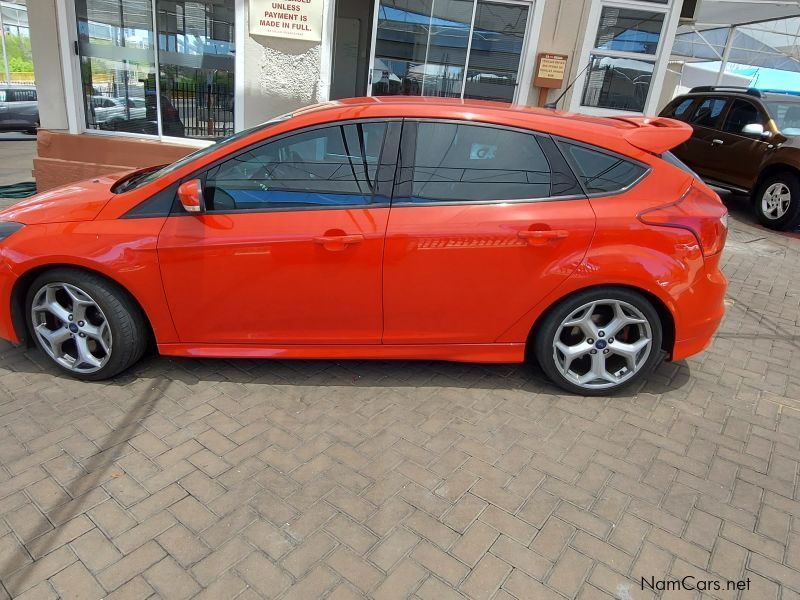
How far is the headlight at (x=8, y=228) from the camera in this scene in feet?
10.4

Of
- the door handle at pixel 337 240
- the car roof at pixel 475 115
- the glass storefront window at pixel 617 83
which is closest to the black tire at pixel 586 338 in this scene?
the car roof at pixel 475 115

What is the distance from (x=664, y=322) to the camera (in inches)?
129

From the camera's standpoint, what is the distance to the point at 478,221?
9.84 feet

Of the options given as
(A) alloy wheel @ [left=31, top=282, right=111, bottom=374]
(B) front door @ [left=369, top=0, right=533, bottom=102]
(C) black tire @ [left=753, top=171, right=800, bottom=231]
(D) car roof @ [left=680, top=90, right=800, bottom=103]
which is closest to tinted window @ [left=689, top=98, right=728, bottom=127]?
(D) car roof @ [left=680, top=90, right=800, bottom=103]

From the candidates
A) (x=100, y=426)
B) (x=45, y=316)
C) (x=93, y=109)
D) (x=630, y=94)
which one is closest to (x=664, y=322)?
(x=100, y=426)

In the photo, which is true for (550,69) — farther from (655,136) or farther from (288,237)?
(288,237)

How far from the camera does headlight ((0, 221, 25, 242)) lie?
10.4 feet

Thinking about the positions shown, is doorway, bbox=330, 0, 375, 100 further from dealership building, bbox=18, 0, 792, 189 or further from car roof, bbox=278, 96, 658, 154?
car roof, bbox=278, 96, 658, 154

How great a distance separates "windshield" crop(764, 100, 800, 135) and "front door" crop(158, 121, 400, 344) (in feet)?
25.6

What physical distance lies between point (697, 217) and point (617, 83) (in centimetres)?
519

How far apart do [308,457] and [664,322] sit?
7.26 feet

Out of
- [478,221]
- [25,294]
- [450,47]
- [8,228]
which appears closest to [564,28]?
[450,47]

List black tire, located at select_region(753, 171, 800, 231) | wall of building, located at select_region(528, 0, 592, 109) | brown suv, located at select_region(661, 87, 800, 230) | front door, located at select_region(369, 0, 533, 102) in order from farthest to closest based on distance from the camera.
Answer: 1. brown suv, located at select_region(661, 87, 800, 230)
2. black tire, located at select_region(753, 171, 800, 231)
3. front door, located at select_region(369, 0, 533, 102)
4. wall of building, located at select_region(528, 0, 592, 109)

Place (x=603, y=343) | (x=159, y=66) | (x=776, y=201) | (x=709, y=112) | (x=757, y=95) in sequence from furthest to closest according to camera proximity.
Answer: (x=709, y=112), (x=757, y=95), (x=776, y=201), (x=159, y=66), (x=603, y=343)
